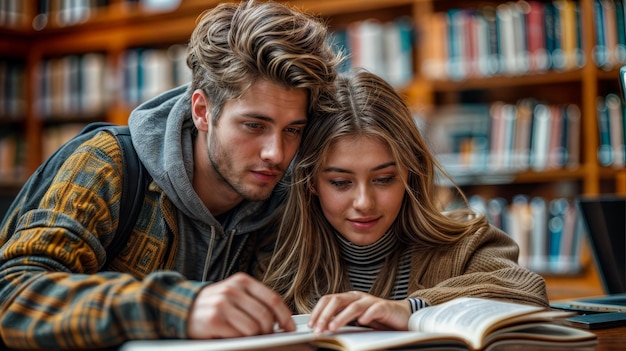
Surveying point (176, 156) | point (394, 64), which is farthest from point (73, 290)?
point (394, 64)

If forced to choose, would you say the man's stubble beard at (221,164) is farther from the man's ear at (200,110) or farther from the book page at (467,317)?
the book page at (467,317)

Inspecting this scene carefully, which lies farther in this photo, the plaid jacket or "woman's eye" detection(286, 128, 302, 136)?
"woman's eye" detection(286, 128, 302, 136)

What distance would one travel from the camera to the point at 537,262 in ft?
9.53

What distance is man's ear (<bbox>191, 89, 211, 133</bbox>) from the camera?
149 centimetres

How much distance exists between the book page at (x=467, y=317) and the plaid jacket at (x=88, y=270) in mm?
331

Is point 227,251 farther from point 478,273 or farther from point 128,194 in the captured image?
point 478,273

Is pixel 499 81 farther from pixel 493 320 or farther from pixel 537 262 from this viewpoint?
pixel 493 320

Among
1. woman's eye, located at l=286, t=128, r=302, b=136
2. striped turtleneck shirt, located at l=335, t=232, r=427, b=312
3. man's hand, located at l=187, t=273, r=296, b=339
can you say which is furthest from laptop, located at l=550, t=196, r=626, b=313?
man's hand, located at l=187, t=273, r=296, b=339

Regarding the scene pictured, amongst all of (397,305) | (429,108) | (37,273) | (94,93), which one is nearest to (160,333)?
(37,273)

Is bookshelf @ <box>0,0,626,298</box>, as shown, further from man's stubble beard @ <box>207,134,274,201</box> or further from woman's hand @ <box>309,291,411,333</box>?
woman's hand @ <box>309,291,411,333</box>

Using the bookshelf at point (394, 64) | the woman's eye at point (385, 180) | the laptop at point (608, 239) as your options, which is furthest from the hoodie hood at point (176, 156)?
the bookshelf at point (394, 64)

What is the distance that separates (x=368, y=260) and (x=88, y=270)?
0.59m

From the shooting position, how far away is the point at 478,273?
1.32 metres

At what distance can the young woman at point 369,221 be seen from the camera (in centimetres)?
144
